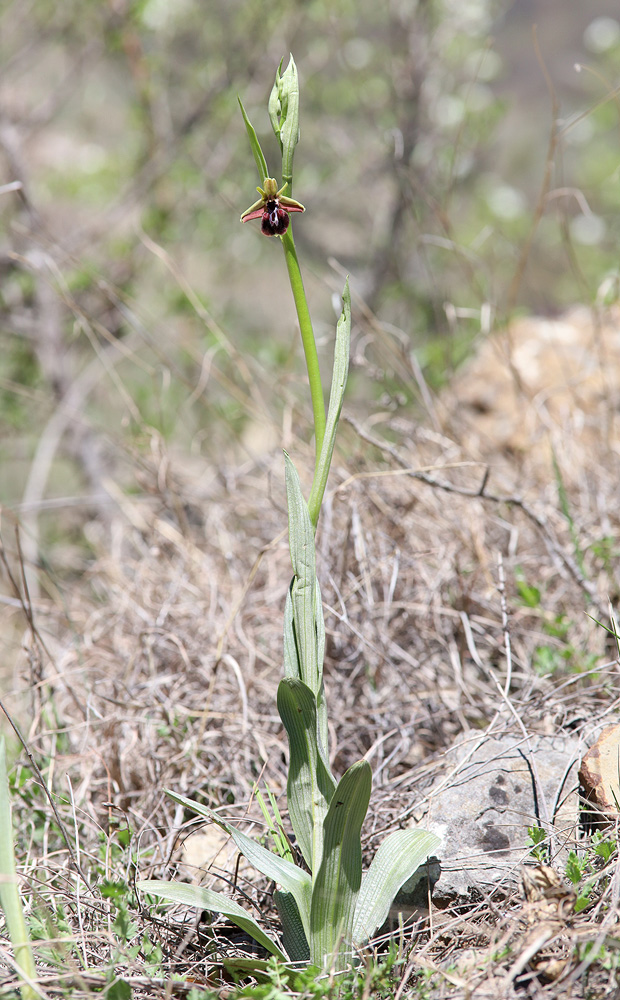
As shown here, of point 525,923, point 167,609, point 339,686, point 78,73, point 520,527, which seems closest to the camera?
point 525,923

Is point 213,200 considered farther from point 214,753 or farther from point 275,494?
point 214,753

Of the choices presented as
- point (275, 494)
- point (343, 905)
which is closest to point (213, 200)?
point (275, 494)

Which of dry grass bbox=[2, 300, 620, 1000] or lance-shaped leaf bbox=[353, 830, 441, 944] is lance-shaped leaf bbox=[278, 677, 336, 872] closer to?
lance-shaped leaf bbox=[353, 830, 441, 944]

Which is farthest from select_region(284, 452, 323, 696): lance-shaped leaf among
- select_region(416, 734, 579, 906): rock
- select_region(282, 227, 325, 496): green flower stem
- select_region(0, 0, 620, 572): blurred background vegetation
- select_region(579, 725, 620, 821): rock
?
select_region(0, 0, 620, 572): blurred background vegetation

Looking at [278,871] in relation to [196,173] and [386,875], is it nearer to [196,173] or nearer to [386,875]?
[386,875]

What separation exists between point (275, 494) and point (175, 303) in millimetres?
2225

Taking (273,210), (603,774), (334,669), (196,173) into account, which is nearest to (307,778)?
(603,774)

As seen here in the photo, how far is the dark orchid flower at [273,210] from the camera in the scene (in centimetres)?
107

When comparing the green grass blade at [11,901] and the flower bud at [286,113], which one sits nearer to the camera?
the green grass blade at [11,901]

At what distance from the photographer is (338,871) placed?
109 cm

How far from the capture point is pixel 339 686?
6.02 ft

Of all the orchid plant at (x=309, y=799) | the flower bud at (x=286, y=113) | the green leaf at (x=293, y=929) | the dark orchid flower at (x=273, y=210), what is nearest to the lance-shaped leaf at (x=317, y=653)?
the orchid plant at (x=309, y=799)

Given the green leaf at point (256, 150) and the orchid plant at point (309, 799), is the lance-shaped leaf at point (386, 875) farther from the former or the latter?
the green leaf at point (256, 150)

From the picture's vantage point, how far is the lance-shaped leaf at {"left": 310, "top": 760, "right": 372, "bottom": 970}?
108 centimetres
